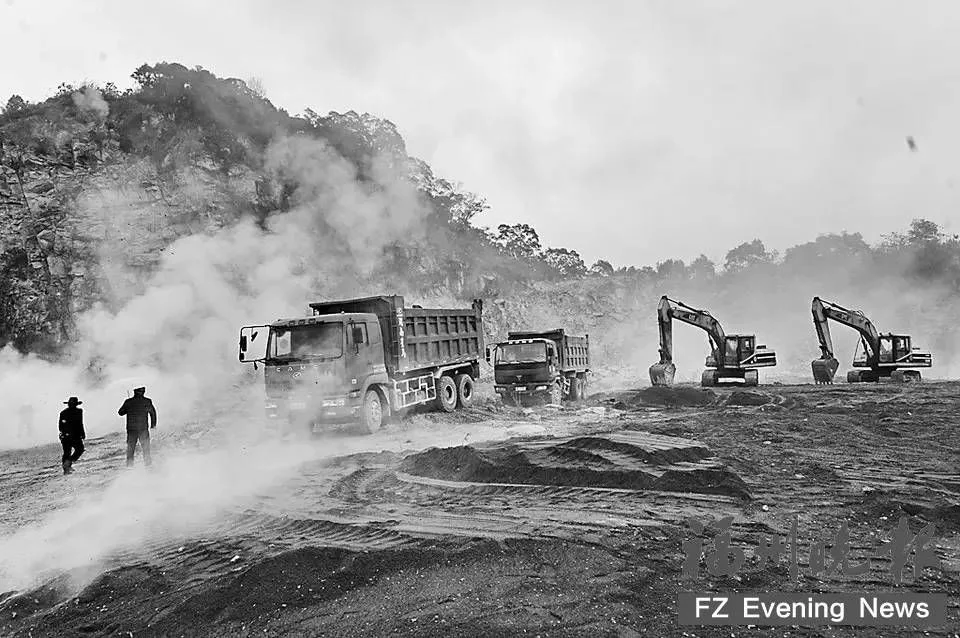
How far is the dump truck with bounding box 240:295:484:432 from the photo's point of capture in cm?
1296

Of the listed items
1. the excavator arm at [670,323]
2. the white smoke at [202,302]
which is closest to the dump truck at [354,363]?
the white smoke at [202,302]

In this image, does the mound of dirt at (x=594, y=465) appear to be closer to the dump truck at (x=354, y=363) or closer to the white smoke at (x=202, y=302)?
the dump truck at (x=354, y=363)

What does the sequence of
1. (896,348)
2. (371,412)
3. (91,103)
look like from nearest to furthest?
(371,412)
(896,348)
(91,103)

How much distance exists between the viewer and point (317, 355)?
13102mm

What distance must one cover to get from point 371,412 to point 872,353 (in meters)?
19.7

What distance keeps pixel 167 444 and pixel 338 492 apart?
26.0 feet

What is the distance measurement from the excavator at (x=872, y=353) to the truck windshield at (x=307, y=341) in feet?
59.6

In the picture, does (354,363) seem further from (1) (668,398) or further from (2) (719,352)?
(2) (719,352)

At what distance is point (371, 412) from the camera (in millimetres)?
13914

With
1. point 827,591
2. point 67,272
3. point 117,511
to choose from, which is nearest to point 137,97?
point 67,272

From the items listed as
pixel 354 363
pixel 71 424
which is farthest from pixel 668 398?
pixel 71 424

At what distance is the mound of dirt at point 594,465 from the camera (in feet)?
22.6

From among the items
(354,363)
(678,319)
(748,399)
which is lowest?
(748,399)

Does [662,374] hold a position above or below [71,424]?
below
